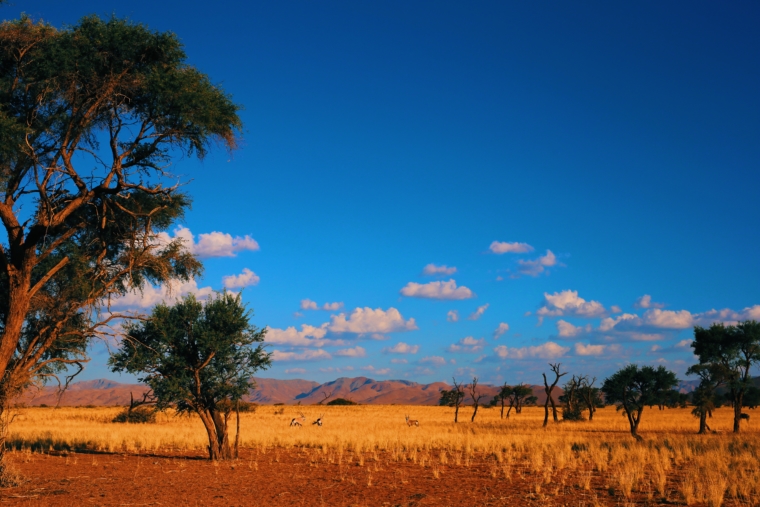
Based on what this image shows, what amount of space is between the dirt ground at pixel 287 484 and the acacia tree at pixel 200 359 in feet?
6.41

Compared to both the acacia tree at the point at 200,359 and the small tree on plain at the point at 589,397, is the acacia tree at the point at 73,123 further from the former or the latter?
the small tree on plain at the point at 589,397

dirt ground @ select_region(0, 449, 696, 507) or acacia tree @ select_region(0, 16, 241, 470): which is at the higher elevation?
acacia tree @ select_region(0, 16, 241, 470)

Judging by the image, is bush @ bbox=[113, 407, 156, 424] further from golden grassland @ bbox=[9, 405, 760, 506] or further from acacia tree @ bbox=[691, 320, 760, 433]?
acacia tree @ bbox=[691, 320, 760, 433]

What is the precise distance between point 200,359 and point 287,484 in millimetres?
8074

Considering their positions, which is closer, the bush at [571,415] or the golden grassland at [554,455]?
the golden grassland at [554,455]

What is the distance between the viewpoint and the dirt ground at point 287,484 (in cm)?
1334

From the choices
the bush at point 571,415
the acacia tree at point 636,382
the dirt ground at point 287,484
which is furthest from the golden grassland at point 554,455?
the bush at point 571,415

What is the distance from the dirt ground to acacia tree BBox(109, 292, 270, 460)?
1955mm

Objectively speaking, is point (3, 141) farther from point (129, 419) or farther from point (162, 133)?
point (129, 419)

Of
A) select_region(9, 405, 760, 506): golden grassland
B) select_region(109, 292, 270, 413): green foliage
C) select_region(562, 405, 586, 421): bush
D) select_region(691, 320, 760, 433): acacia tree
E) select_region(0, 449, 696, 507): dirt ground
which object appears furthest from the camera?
select_region(562, 405, 586, 421): bush

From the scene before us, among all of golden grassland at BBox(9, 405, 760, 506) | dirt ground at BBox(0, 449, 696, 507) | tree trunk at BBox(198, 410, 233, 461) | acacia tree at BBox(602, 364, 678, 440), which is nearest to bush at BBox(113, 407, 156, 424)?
golden grassland at BBox(9, 405, 760, 506)

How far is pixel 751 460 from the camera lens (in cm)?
2003

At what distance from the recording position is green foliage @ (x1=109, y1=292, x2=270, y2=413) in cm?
2123

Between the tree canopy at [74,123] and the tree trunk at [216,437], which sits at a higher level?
the tree canopy at [74,123]
